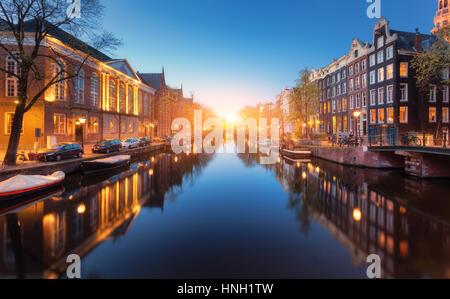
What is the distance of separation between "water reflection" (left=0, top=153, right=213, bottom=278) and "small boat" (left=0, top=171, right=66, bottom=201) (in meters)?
0.57

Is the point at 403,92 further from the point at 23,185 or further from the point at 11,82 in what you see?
the point at 11,82

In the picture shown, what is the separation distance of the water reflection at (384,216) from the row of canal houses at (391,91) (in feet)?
39.5

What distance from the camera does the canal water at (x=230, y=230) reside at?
6730mm

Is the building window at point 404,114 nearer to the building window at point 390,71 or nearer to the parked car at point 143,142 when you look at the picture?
the building window at point 390,71

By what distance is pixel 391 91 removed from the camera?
32.8 metres

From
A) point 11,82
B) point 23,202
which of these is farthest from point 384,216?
point 11,82

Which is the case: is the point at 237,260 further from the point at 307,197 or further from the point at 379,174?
the point at 379,174

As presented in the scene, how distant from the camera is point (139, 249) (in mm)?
7859

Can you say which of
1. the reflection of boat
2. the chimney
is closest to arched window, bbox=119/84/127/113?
the reflection of boat

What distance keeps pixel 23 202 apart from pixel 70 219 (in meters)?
4.43

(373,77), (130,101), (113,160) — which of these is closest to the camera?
(113,160)
